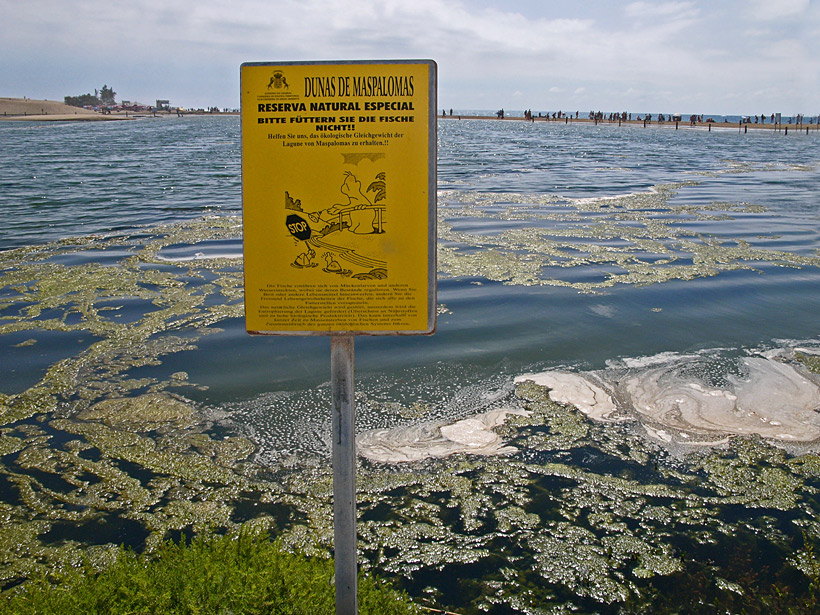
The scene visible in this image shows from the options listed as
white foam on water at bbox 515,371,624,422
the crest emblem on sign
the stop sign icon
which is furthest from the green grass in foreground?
white foam on water at bbox 515,371,624,422

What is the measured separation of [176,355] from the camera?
5.40 m

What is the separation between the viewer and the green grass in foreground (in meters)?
2.10

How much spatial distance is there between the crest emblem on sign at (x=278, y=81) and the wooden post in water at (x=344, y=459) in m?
0.75

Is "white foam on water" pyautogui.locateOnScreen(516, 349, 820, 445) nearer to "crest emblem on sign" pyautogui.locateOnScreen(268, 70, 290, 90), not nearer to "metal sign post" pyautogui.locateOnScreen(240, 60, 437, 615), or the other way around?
"metal sign post" pyautogui.locateOnScreen(240, 60, 437, 615)

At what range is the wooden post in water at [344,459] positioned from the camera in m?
1.92

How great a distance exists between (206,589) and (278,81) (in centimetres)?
166

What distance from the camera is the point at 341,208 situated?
1912 mm

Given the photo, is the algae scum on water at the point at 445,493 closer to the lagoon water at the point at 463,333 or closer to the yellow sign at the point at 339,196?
the lagoon water at the point at 463,333

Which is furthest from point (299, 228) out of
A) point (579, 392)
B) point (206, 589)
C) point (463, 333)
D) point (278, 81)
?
point (463, 333)

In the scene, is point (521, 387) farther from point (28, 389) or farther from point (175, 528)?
point (28, 389)

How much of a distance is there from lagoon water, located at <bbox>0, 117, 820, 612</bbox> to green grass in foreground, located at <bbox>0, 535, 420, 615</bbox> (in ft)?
2.07

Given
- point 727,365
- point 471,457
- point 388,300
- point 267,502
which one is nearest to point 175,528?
point 267,502

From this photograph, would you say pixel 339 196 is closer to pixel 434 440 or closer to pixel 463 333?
pixel 434 440

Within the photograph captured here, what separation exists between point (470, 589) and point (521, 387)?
7.23ft
